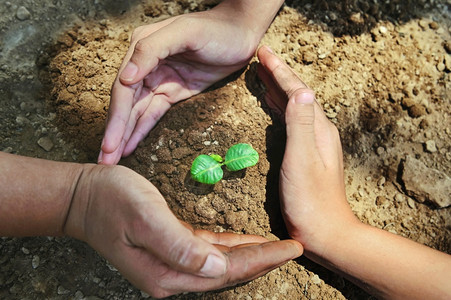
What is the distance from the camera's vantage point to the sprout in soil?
184 cm

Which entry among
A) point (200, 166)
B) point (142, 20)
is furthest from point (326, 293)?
point (142, 20)

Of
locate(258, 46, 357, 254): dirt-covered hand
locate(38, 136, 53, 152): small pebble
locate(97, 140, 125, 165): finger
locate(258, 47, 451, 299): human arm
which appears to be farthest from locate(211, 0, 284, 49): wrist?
locate(38, 136, 53, 152): small pebble

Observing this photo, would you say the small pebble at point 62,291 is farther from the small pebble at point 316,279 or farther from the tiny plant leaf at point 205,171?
the small pebble at point 316,279

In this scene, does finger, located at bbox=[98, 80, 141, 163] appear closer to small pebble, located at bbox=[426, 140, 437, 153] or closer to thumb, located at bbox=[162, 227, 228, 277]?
thumb, located at bbox=[162, 227, 228, 277]

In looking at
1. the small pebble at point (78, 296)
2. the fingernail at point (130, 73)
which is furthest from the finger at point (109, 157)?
the small pebble at point (78, 296)

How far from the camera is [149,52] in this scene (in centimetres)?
174

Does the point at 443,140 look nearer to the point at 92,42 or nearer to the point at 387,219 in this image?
the point at 387,219

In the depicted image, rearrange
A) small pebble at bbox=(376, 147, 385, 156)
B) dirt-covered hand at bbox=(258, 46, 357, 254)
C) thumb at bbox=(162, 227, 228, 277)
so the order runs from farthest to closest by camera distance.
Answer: small pebble at bbox=(376, 147, 385, 156) < dirt-covered hand at bbox=(258, 46, 357, 254) < thumb at bbox=(162, 227, 228, 277)

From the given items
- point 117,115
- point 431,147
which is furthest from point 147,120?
point 431,147

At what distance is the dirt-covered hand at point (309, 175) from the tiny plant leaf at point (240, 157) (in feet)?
0.64

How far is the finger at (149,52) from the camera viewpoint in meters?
1.72

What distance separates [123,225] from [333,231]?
1.09m

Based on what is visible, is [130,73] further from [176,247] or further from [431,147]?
[431,147]

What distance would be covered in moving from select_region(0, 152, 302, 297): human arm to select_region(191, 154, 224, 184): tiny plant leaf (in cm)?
32
